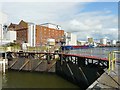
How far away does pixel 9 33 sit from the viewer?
70.4 m

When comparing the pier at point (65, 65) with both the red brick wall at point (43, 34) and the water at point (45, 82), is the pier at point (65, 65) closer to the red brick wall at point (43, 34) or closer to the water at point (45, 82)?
the water at point (45, 82)

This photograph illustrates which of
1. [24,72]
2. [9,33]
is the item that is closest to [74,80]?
[24,72]

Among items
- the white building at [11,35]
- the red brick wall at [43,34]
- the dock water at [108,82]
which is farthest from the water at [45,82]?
the white building at [11,35]

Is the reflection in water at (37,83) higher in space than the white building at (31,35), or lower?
lower

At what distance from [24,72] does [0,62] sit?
413 cm

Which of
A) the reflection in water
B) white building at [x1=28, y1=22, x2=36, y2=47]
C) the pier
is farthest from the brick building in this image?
the reflection in water

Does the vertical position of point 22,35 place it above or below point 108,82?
above

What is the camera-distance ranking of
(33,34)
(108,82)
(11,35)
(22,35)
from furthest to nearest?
(22,35) → (11,35) → (33,34) → (108,82)

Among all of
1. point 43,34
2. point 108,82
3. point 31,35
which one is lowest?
point 108,82

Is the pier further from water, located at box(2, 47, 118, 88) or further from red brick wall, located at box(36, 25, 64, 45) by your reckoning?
red brick wall, located at box(36, 25, 64, 45)

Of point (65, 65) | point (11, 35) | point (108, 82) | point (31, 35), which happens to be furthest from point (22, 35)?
point (108, 82)

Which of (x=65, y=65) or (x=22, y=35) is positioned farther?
(x=22, y=35)

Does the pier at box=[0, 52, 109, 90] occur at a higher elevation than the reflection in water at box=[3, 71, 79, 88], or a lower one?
higher

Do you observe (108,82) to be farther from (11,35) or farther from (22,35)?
Result: (22,35)
